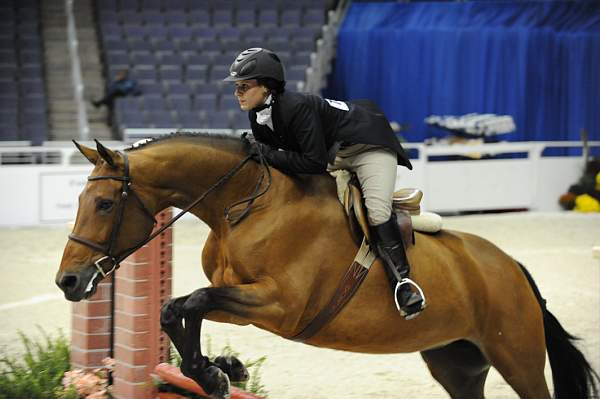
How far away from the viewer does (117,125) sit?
1673 centimetres

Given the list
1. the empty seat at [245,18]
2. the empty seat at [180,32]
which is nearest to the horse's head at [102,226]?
the empty seat at [180,32]

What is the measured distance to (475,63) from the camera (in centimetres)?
1812

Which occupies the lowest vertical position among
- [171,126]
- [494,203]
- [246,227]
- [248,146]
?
[494,203]

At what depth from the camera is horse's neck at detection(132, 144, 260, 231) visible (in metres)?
3.87

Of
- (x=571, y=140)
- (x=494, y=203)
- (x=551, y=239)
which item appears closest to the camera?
(x=551, y=239)

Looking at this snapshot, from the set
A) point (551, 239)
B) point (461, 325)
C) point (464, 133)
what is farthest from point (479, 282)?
point (464, 133)

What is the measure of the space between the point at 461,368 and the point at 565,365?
1.89ft

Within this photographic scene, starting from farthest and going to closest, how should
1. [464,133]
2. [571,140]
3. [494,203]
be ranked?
[571,140] < [464,133] < [494,203]

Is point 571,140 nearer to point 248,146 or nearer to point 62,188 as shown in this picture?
point 62,188

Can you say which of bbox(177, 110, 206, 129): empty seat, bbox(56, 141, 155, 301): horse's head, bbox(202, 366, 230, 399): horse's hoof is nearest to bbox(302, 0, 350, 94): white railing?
bbox(177, 110, 206, 129): empty seat

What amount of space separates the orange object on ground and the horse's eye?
0.92 metres

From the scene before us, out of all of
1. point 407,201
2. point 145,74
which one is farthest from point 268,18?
point 407,201

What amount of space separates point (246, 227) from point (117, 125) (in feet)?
43.7

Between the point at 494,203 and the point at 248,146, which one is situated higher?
the point at 248,146
